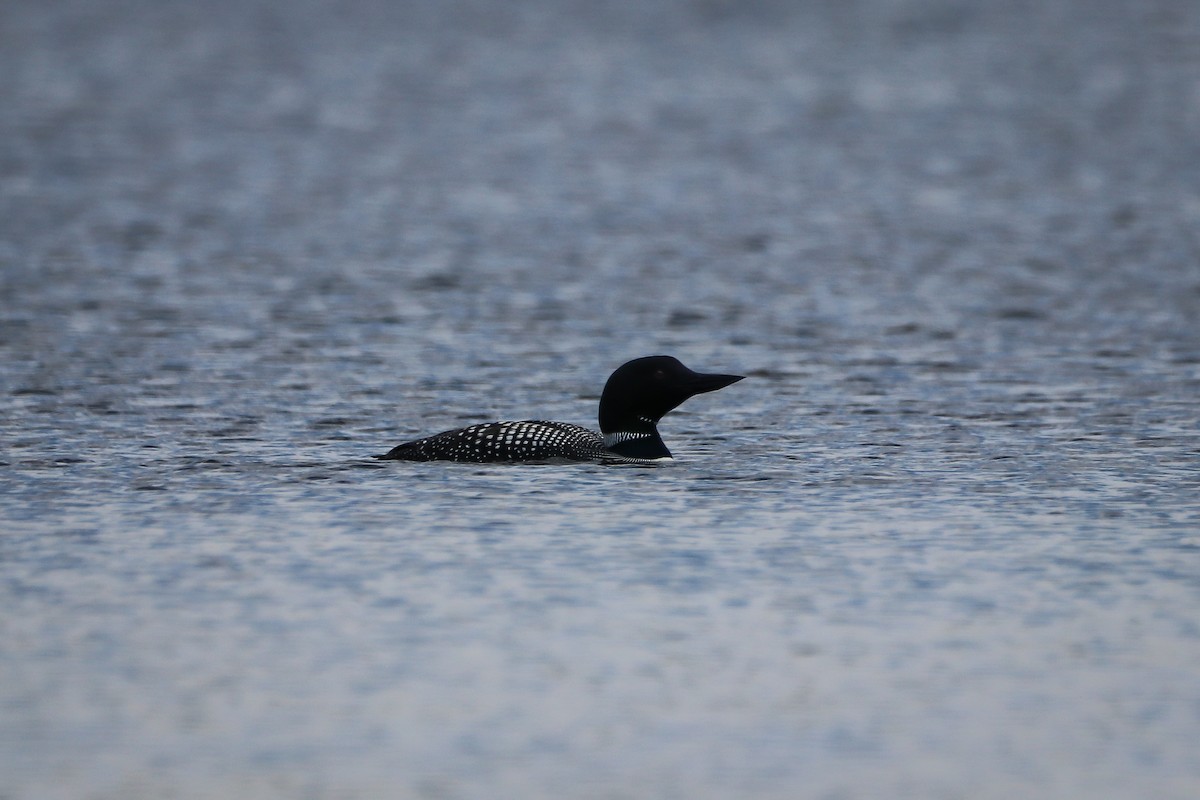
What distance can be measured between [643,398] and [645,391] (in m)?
0.03

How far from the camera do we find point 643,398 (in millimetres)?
8477

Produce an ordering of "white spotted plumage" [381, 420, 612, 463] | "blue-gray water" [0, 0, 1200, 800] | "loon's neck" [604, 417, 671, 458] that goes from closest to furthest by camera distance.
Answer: "blue-gray water" [0, 0, 1200, 800], "white spotted plumage" [381, 420, 612, 463], "loon's neck" [604, 417, 671, 458]

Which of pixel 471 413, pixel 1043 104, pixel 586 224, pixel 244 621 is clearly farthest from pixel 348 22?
pixel 244 621

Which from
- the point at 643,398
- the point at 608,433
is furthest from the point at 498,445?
the point at 643,398

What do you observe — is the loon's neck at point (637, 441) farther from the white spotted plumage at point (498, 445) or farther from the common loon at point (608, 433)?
the white spotted plumage at point (498, 445)

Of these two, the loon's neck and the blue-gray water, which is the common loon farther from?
the blue-gray water

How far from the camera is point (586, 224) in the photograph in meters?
18.2

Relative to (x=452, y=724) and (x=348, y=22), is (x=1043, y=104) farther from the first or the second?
(x=452, y=724)

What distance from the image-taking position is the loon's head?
8469mm

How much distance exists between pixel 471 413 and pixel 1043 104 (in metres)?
19.6

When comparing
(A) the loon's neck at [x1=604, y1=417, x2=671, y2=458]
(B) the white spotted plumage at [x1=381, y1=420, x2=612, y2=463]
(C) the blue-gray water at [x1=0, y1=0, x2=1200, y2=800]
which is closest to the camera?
(C) the blue-gray water at [x1=0, y1=0, x2=1200, y2=800]

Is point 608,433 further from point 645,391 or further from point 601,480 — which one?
point 601,480

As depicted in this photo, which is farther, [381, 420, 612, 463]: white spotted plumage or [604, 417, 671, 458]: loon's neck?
[604, 417, 671, 458]: loon's neck

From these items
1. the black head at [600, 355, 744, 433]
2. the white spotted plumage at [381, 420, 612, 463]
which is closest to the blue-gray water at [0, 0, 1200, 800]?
the white spotted plumage at [381, 420, 612, 463]
